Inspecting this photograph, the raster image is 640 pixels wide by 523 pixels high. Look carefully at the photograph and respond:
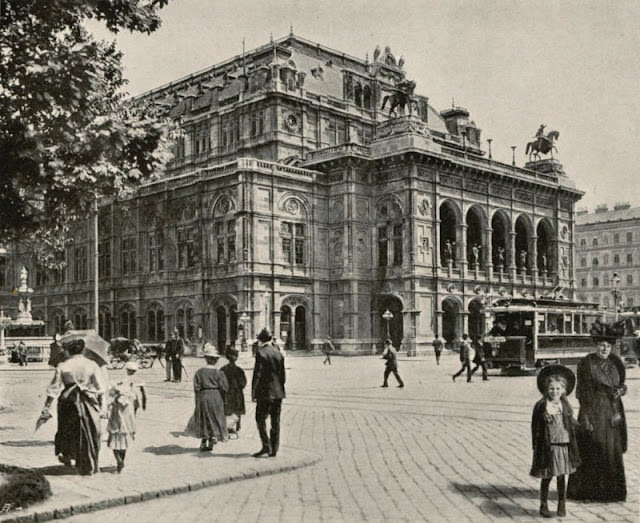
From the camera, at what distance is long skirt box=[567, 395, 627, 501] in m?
8.05

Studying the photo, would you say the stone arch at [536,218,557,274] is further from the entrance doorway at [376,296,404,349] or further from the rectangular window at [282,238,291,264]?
the rectangular window at [282,238,291,264]

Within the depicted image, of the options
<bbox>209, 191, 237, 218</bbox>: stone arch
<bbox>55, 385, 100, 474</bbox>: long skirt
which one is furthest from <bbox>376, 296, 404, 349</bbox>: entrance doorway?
<bbox>55, 385, 100, 474</bbox>: long skirt

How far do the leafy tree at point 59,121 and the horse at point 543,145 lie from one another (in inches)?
2245

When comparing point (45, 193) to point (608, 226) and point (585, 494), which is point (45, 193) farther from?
point (608, 226)

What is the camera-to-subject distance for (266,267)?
4841 centimetres

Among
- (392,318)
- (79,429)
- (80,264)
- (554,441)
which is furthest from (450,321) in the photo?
(554,441)

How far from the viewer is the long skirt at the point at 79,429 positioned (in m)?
10.0

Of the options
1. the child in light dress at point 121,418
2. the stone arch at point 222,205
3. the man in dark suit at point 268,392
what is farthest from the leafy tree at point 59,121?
the stone arch at point 222,205

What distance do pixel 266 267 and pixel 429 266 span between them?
34.8 ft

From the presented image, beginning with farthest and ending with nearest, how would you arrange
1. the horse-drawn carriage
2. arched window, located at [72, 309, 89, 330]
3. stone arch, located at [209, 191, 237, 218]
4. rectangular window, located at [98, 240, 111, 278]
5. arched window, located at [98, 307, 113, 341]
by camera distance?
arched window, located at [72, 309, 89, 330] → rectangular window, located at [98, 240, 111, 278] → arched window, located at [98, 307, 113, 341] → stone arch, located at [209, 191, 237, 218] → the horse-drawn carriage

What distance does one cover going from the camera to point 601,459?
807 cm

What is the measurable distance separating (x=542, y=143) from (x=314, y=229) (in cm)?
2293

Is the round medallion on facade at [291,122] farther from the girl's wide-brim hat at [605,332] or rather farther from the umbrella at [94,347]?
the girl's wide-brim hat at [605,332]

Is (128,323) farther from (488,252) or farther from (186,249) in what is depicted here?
(488,252)
